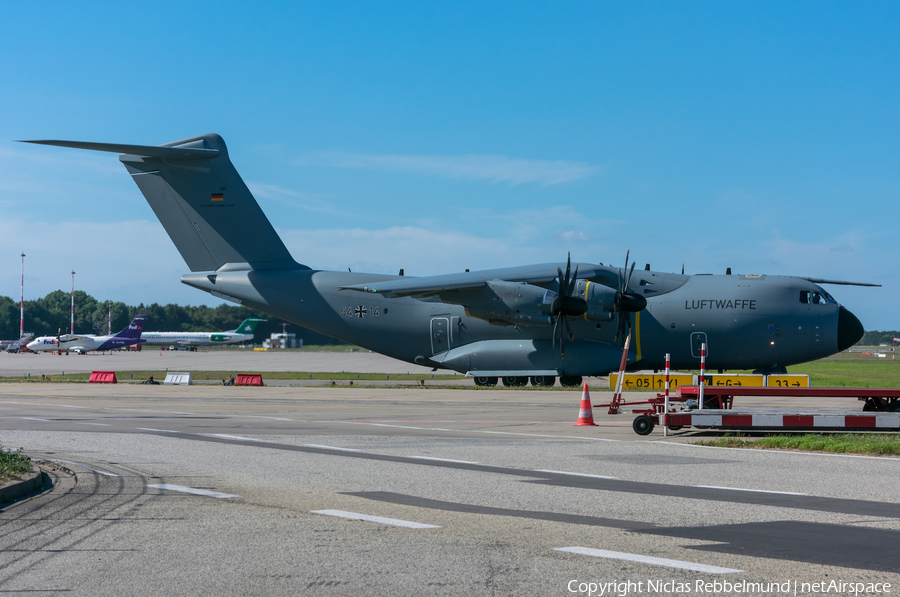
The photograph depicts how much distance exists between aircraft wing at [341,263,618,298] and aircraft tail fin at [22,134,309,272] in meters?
6.07

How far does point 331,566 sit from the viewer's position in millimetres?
5809

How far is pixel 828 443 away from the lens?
1367 cm

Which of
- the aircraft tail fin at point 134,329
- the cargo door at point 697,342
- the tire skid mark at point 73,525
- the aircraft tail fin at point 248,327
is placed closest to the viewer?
the tire skid mark at point 73,525

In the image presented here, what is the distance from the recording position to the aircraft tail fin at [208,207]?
Result: 32.2 m

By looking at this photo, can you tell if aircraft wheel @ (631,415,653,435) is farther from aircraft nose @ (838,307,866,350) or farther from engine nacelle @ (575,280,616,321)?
aircraft nose @ (838,307,866,350)

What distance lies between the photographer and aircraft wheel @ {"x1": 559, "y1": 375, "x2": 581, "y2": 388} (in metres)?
30.3

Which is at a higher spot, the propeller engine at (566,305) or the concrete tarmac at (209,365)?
the propeller engine at (566,305)

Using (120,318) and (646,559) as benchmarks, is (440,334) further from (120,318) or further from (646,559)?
(120,318)

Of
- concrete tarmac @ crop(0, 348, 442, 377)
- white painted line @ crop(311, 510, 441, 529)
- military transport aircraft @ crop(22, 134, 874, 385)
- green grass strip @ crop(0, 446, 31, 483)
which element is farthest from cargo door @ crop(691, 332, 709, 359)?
concrete tarmac @ crop(0, 348, 442, 377)

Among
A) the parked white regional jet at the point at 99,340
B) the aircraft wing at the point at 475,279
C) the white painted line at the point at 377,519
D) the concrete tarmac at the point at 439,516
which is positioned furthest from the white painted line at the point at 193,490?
the parked white regional jet at the point at 99,340

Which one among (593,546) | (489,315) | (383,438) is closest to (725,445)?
(383,438)

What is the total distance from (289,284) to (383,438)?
17866 mm

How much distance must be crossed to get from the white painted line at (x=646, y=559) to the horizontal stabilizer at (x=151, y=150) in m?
26.5

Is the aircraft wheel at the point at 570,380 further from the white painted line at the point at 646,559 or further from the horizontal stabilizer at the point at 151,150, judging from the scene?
the white painted line at the point at 646,559
